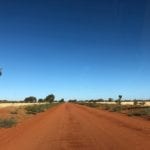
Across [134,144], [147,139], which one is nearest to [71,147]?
[134,144]

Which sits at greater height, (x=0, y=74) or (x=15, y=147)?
(x=0, y=74)

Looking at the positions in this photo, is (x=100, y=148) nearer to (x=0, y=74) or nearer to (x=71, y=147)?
(x=71, y=147)

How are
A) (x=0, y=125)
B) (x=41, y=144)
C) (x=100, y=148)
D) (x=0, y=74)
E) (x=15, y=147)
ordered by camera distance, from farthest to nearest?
(x=0, y=74) → (x=0, y=125) → (x=41, y=144) → (x=15, y=147) → (x=100, y=148)

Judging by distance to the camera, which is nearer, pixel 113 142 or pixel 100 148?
pixel 100 148

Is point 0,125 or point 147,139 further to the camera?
point 0,125

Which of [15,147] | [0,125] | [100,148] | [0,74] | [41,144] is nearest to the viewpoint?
[100,148]

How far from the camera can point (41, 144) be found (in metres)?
13.7

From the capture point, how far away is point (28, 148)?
1255cm

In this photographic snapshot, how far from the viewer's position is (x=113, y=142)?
13.3 meters

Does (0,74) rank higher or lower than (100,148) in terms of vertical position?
higher

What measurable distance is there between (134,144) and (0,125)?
13296 mm

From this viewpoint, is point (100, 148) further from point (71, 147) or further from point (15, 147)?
point (15, 147)

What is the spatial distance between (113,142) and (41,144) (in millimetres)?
2914

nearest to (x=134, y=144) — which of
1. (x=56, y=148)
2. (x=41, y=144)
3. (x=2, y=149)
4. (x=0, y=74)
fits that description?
(x=56, y=148)
